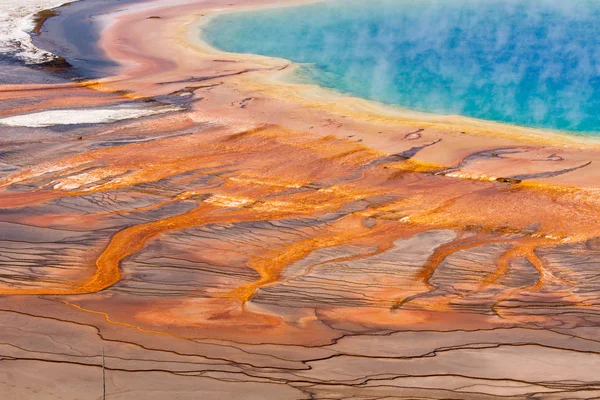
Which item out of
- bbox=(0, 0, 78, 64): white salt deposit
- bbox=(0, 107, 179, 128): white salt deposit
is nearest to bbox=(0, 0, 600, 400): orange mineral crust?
bbox=(0, 107, 179, 128): white salt deposit

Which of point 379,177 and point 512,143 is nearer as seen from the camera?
point 379,177

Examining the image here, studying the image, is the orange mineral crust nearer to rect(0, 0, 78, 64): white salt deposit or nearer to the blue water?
the blue water

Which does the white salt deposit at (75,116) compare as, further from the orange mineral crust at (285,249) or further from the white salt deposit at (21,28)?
the white salt deposit at (21,28)

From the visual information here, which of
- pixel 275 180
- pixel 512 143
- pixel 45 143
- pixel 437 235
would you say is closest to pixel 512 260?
pixel 437 235

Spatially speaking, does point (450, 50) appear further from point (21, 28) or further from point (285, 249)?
point (285, 249)

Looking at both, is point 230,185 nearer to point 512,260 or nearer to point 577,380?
point 512,260

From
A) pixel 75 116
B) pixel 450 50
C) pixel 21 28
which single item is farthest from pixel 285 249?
pixel 21 28

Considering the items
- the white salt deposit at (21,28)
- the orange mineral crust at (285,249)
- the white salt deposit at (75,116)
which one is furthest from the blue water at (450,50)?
the white salt deposit at (21,28)
